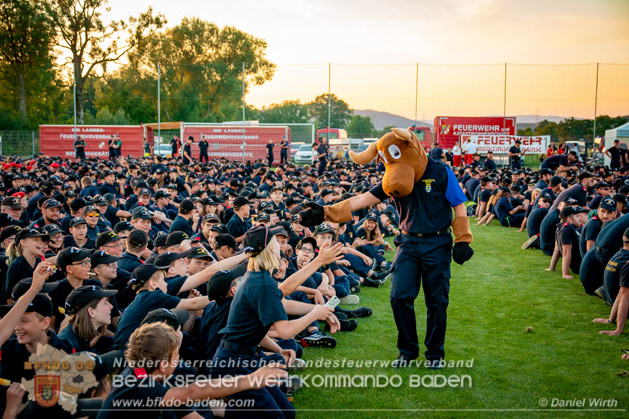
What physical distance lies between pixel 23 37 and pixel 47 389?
155ft

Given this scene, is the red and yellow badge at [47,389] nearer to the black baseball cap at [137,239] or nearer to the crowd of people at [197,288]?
the crowd of people at [197,288]

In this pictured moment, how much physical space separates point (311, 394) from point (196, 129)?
27750mm

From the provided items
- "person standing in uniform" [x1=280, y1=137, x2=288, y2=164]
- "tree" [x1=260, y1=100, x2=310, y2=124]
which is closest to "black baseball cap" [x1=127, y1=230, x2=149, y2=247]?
"person standing in uniform" [x1=280, y1=137, x2=288, y2=164]

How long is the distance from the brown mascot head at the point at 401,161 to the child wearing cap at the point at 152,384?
2664 mm

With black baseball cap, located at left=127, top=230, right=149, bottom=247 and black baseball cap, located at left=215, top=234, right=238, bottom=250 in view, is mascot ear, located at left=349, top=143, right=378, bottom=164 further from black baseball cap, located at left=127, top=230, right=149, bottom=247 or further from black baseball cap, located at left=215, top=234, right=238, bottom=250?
black baseball cap, located at left=127, top=230, right=149, bottom=247

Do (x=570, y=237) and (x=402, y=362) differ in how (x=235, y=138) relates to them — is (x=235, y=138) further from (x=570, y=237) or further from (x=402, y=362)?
(x=402, y=362)

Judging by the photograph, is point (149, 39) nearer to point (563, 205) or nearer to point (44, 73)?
point (44, 73)

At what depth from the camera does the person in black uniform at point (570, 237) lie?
30.2 ft

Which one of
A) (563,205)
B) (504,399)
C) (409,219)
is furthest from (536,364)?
(563,205)

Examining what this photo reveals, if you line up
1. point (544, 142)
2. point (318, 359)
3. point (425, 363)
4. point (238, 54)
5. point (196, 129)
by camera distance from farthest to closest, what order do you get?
point (238, 54), point (196, 129), point (544, 142), point (318, 359), point (425, 363)

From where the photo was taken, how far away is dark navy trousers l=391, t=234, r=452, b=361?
5504 mm

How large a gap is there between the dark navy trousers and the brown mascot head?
1.85ft

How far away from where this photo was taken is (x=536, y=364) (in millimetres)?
5730

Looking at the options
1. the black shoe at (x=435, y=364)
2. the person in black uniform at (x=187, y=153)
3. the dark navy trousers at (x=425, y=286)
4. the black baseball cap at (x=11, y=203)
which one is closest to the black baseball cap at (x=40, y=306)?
the dark navy trousers at (x=425, y=286)
